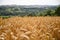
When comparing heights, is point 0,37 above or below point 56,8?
below

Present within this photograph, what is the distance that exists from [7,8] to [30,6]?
219 mm

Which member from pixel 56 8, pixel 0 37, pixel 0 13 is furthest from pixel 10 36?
pixel 56 8

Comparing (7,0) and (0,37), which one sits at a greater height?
(7,0)

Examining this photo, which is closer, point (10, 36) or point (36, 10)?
point (10, 36)

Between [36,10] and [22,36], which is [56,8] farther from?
[22,36]

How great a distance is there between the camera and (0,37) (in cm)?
62

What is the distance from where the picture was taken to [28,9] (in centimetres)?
134

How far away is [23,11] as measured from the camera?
1.34m

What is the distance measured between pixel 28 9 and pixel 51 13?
0.74 feet

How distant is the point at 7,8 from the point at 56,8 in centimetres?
48

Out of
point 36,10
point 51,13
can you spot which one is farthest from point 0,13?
point 51,13

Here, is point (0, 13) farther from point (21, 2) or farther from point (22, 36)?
point (22, 36)

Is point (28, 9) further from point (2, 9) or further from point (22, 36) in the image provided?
point (22, 36)

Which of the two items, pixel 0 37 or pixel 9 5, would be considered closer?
pixel 0 37
